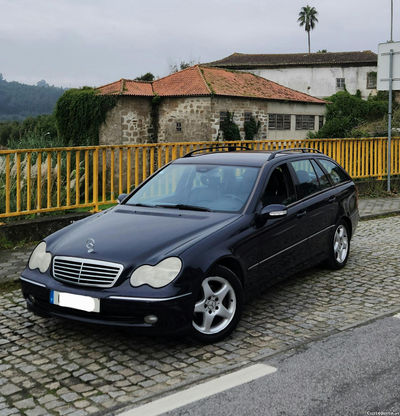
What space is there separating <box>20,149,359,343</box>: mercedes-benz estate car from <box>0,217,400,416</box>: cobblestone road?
0.85ft

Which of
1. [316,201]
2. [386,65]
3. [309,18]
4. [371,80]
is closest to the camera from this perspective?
[316,201]

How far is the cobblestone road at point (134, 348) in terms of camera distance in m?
3.91

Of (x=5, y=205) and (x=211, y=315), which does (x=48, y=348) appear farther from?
(x=5, y=205)

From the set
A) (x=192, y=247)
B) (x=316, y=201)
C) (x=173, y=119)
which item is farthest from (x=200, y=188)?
(x=173, y=119)

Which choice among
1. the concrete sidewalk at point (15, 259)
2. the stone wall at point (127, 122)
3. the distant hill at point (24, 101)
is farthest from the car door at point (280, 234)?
the distant hill at point (24, 101)

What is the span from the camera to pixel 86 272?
470 centimetres

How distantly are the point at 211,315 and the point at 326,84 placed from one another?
65521mm

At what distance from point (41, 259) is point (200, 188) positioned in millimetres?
1804

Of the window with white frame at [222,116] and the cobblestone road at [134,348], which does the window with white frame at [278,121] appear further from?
the cobblestone road at [134,348]

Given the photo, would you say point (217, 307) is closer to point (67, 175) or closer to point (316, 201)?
point (316, 201)

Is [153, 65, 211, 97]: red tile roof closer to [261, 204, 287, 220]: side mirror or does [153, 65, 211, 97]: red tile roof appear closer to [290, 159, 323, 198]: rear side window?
[290, 159, 323, 198]: rear side window

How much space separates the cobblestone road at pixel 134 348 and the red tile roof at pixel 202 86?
37.6 meters

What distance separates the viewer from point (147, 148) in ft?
36.1

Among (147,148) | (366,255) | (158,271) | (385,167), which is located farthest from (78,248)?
(385,167)
